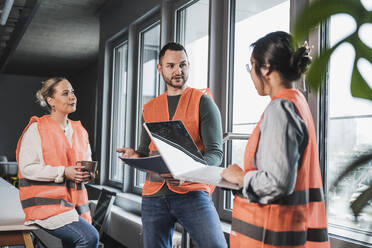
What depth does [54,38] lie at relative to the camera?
8578mm

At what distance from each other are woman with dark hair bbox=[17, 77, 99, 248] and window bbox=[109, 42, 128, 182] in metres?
3.76

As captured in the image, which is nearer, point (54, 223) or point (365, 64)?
point (365, 64)

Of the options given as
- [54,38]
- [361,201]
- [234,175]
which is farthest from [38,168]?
[54,38]

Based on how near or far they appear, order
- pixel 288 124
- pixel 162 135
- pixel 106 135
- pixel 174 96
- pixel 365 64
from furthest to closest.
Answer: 1. pixel 106 135
2. pixel 174 96
3. pixel 162 135
4. pixel 288 124
5. pixel 365 64

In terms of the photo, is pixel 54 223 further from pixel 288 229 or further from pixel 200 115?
pixel 288 229

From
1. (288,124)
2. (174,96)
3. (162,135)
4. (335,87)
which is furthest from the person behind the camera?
(335,87)

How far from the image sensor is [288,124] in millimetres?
989

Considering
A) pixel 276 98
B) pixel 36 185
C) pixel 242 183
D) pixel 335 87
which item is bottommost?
pixel 36 185

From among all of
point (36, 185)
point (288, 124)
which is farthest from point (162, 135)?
point (36, 185)

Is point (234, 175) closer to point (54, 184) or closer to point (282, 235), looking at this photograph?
point (282, 235)

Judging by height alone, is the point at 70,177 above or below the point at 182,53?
below

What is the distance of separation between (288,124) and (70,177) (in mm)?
1589

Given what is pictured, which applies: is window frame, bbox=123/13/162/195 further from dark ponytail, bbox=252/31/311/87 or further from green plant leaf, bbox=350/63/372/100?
green plant leaf, bbox=350/63/372/100

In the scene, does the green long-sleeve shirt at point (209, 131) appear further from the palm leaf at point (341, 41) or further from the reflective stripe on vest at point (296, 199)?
the palm leaf at point (341, 41)
